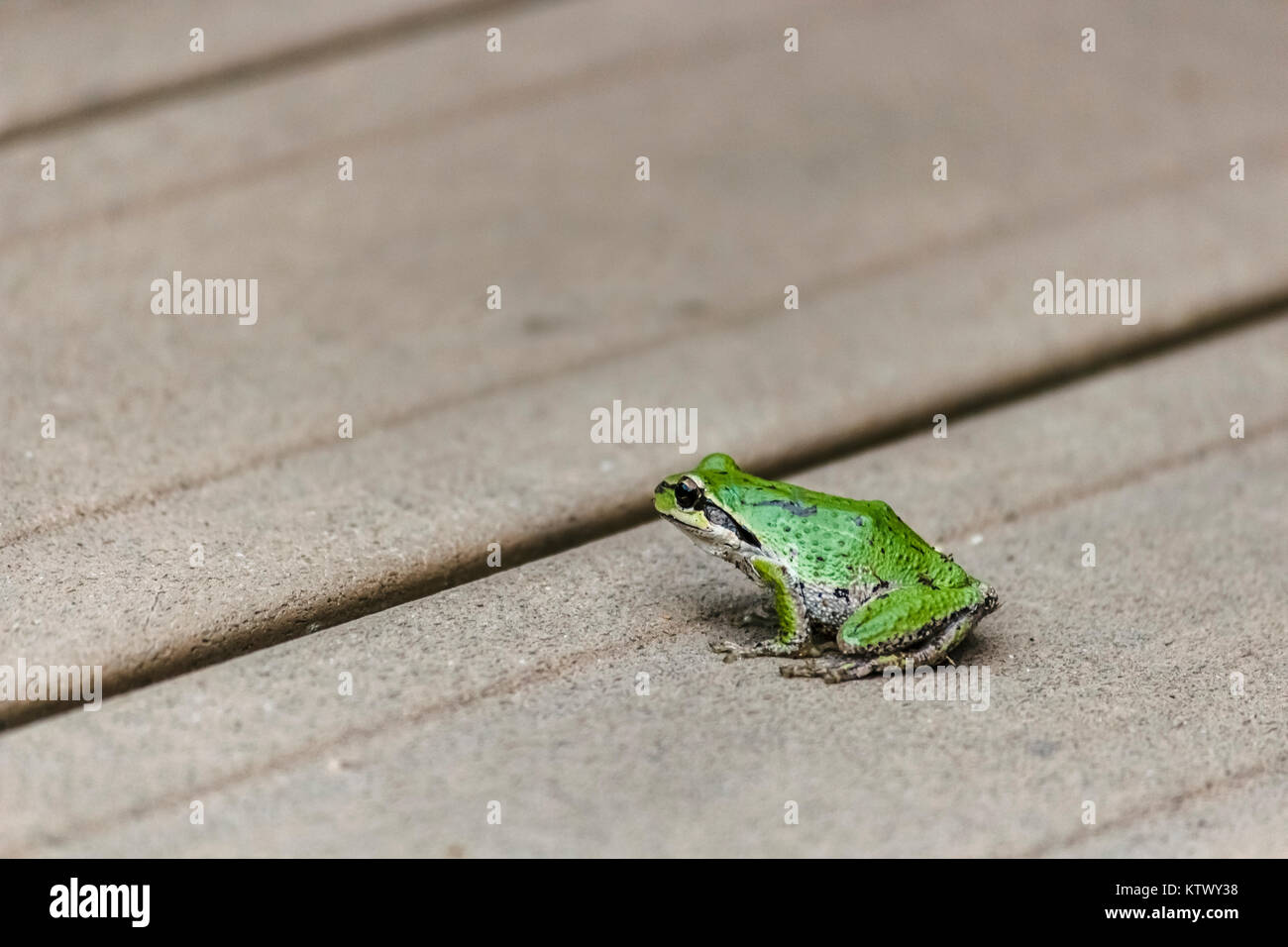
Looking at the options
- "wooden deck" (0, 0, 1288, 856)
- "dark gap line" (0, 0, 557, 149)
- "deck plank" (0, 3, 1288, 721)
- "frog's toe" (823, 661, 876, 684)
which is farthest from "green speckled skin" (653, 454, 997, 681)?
"dark gap line" (0, 0, 557, 149)

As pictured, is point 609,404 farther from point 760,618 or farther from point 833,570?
point 833,570

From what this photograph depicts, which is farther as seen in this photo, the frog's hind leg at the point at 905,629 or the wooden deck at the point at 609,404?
the frog's hind leg at the point at 905,629

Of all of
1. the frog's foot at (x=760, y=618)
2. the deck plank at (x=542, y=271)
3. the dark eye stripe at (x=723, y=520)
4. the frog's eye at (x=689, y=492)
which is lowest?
the frog's foot at (x=760, y=618)

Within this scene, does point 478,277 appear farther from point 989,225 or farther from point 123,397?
point 989,225

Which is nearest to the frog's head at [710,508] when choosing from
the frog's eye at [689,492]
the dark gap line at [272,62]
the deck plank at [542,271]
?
the frog's eye at [689,492]

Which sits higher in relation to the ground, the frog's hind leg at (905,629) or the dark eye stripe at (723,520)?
the dark eye stripe at (723,520)

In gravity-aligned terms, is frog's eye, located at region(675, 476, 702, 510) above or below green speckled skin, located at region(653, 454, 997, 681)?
above

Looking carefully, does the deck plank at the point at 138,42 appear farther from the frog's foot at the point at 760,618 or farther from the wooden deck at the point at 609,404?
the frog's foot at the point at 760,618

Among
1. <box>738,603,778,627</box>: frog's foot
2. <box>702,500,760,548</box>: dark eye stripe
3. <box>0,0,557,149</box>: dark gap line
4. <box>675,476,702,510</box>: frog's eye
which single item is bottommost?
<box>738,603,778,627</box>: frog's foot

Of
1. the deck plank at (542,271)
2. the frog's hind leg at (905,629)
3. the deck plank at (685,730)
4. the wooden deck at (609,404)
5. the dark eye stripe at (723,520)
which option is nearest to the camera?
the deck plank at (685,730)

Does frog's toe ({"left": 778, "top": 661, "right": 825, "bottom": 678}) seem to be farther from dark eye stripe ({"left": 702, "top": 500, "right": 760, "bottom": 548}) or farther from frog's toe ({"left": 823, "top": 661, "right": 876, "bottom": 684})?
dark eye stripe ({"left": 702, "top": 500, "right": 760, "bottom": 548})
